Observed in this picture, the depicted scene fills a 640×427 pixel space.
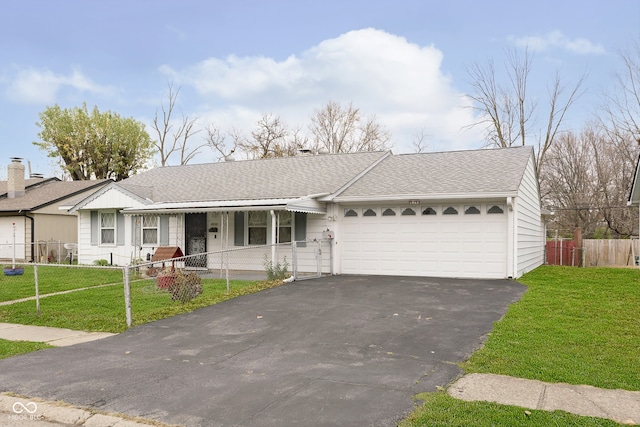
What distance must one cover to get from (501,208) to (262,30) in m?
9.90

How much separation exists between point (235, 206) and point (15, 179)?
664 inches

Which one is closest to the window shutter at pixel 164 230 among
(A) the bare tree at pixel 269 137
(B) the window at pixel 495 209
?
(B) the window at pixel 495 209

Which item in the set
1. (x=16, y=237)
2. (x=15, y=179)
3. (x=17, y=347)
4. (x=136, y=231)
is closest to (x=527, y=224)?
(x=136, y=231)

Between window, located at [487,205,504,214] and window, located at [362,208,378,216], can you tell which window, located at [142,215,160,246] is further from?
window, located at [487,205,504,214]

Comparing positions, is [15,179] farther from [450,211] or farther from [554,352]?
[554,352]

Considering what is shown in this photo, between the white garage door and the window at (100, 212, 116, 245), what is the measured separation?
949 centimetres

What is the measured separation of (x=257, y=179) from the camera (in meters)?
18.8

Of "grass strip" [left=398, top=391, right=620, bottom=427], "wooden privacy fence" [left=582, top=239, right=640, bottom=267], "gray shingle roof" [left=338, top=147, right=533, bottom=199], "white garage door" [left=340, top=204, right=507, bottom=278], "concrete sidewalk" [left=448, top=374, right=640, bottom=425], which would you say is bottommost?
"wooden privacy fence" [left=582, top=239, right=640, bottom=267]

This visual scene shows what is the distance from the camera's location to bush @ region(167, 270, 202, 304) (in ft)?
34.3

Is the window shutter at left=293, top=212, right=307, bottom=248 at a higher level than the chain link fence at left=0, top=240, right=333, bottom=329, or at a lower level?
higher

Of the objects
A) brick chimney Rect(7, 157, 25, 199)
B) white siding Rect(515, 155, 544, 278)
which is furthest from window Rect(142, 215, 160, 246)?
white siding Rect(515, 155, 544, 278)

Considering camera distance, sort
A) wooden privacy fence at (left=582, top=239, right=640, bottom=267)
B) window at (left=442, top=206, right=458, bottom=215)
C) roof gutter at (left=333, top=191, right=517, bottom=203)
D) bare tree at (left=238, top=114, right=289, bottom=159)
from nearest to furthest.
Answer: roof gutter at (left=333, top=191, right=517, bottom=203) → window at (left=442, top=206, right=458, bottom=215) → wooden privacy fence at (left=582, top=239, right=640, bottom=267) → bare tree at (left=238, top=114, right=289, bottom=159)

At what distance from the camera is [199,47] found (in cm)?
1994

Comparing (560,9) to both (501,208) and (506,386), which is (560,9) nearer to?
(501,208)
